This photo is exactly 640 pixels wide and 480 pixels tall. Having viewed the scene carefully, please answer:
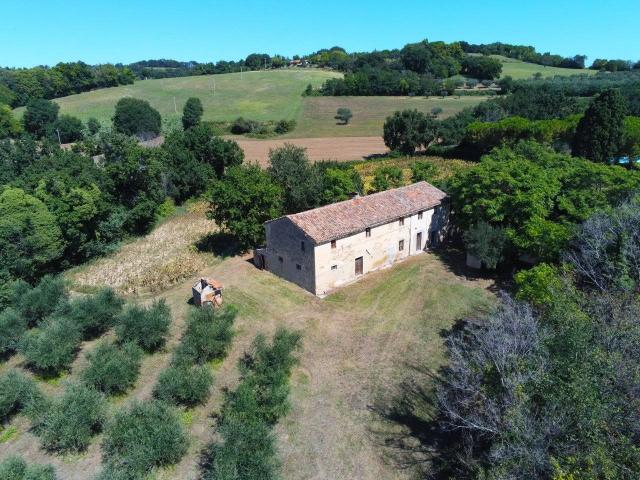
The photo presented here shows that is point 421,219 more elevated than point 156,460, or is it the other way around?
point 421,219

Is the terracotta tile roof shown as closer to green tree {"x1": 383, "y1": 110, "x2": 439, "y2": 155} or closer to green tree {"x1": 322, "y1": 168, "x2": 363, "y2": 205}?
green tree {"x1": 322, "y1": 168, "x2": 363, "y2": 205}

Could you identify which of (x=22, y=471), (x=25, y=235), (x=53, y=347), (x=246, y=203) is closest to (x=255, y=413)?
(x=22, y=471)

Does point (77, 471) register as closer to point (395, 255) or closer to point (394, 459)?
point (394, 459)

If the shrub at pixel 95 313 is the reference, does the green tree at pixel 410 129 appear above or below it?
above

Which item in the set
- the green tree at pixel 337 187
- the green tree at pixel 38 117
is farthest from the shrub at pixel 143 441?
the green tree at pixel 38 117

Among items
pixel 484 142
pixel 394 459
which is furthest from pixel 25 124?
pixel 394 459

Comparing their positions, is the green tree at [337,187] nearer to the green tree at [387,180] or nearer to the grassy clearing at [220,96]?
the green tree at [387,180]

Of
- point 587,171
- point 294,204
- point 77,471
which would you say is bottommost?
point 77,471
